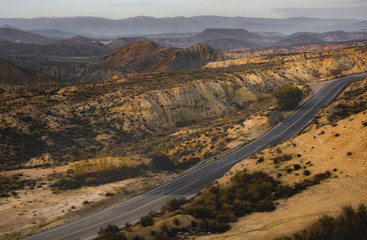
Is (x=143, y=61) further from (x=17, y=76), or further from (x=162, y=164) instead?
(x=162, y=164)

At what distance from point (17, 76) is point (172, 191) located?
124423 millimetres

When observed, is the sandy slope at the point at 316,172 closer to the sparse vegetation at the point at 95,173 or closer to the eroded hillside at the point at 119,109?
the sparse vegetation at the point at 95,173

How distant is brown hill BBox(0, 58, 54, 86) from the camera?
121m

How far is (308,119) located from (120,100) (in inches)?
1606

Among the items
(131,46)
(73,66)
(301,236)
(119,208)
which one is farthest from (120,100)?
(73,66)

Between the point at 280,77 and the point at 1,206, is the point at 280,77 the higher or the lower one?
the higher one

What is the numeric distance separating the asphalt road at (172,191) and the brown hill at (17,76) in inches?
4469

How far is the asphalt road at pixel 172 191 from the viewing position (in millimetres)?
24203

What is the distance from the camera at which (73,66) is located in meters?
179

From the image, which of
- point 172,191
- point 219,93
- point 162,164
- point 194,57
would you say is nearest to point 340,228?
point 172,191

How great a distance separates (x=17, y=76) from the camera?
126 metres

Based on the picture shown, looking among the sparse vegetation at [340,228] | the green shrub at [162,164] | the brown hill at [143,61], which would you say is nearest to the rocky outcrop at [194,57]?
the brown hill at [143,61]

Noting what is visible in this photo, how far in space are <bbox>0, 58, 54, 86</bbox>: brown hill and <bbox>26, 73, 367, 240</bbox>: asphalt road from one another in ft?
372

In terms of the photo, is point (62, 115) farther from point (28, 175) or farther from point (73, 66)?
point (73, 66)
